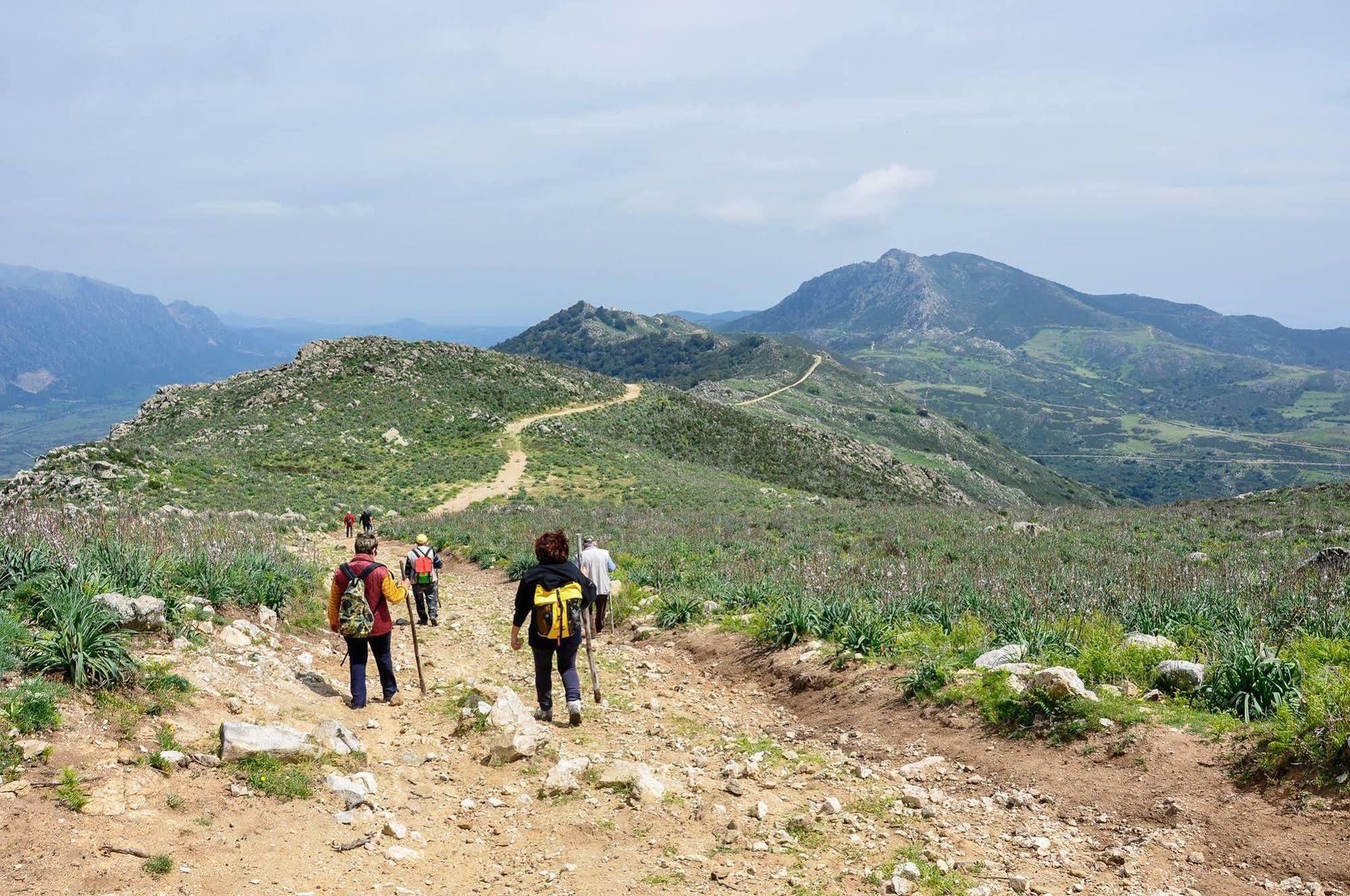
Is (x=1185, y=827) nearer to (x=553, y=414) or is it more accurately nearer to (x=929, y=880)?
(x=929, y=880)

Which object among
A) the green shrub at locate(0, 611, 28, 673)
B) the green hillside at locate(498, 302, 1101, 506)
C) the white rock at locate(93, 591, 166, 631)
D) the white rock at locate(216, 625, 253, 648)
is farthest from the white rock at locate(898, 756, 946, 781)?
the green hillside at locate(498, 302, 1101, 506)

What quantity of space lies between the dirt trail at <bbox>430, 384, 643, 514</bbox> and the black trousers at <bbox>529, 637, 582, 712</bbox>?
78.6ft

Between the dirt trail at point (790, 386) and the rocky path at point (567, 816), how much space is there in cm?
7241

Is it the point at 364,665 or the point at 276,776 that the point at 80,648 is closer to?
the point at 276,776

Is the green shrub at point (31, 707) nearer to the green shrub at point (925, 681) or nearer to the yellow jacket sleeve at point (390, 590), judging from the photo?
the yellow jacket sleeve at point (390, 590)

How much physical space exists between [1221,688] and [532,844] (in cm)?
602

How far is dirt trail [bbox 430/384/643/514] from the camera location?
32875 millimetres

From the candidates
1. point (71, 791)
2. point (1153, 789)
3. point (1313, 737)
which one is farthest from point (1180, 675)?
point (71, 791)

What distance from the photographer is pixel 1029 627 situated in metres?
8.70

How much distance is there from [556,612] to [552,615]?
1.8 inches

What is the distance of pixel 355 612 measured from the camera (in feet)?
25.0

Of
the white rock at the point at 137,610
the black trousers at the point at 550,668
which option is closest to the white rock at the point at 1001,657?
the black trousers at the point at 550,668

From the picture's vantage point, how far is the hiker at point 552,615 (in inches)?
293

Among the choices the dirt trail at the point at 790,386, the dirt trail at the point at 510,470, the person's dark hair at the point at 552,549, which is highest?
the dirt trail at the point at 790,386
